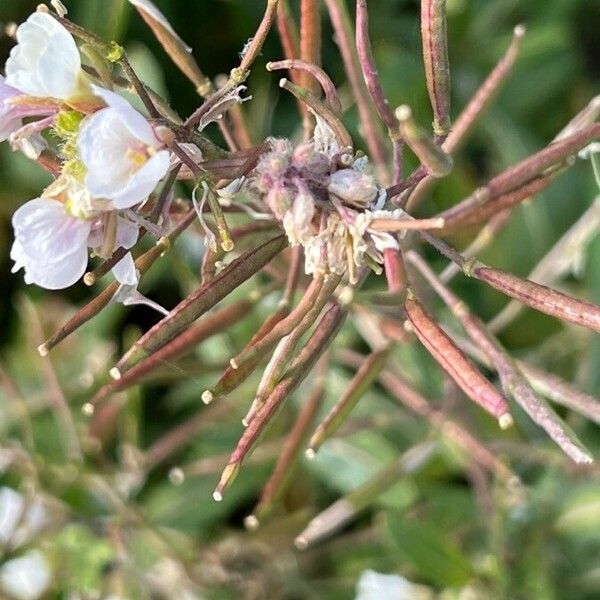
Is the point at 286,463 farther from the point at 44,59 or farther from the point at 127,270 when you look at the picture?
the point at 44,59

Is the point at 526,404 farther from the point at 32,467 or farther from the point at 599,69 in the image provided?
the point at 599,69

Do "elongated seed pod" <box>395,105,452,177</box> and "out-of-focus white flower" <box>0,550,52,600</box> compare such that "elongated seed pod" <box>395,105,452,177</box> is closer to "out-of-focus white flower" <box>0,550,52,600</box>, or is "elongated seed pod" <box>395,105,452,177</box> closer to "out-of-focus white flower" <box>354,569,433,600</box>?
"out-of-focus white flower" <box>354,569,433,600</box>

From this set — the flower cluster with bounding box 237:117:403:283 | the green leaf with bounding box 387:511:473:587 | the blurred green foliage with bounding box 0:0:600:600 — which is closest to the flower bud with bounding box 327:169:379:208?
the flower cluster with bounding box 237:117:403:283

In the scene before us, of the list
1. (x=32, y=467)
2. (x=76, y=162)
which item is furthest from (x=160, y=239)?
(x=32, y=467)

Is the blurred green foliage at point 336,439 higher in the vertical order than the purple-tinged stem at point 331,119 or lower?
lower

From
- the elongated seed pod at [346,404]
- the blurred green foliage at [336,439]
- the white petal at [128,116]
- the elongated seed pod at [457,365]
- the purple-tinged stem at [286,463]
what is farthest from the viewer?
the blurred green foliage at [336,439]

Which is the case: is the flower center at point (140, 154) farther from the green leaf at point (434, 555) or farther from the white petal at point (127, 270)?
the green leaf at point (434, 555)

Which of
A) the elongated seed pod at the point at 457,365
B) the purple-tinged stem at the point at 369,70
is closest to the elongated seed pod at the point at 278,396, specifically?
the elongated seed pod at the point at 457,365

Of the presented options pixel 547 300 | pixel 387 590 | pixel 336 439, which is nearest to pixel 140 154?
pixel 547 300
